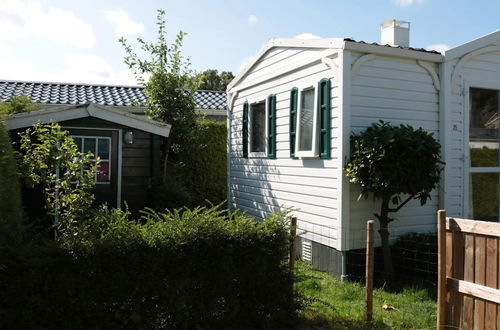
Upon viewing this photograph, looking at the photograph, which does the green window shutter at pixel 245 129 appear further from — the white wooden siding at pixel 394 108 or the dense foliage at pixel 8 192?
the dense foliage at pixel 8 192

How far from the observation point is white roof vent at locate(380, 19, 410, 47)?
308 inches

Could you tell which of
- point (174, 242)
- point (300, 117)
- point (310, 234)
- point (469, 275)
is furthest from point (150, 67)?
point (469, 275)

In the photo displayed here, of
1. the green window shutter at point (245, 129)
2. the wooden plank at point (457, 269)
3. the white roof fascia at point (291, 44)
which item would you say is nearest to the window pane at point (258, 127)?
the green window shutter at point (245, 129)

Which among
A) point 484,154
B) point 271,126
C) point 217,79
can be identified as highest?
point 217,79

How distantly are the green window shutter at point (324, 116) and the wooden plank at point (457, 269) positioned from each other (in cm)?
284

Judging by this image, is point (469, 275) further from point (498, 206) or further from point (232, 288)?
point (498, 206)

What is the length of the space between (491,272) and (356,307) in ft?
5.67

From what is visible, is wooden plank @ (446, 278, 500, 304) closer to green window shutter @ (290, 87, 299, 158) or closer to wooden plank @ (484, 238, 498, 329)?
wooden plank @ (484, 238, 498, 329)

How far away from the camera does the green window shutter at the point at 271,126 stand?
28.9 ft

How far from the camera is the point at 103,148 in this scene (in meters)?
8.95

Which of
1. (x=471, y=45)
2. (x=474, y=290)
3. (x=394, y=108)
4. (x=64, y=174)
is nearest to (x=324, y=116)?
(x=394, y=108)

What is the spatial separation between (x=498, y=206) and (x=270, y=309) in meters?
5.26

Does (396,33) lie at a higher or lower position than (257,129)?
higher

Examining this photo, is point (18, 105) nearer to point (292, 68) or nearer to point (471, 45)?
point (292, 68)
